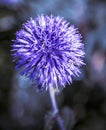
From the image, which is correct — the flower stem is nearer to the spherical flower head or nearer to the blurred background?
the spherical flower head

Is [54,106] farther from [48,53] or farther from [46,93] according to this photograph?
[46,93]

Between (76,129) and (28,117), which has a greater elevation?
(28,117)

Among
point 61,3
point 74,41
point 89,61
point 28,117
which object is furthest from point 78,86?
point 74,41

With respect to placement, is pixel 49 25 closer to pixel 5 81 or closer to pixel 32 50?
pixel 32 50

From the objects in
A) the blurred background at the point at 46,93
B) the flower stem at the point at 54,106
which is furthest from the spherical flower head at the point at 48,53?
the blurred background at the point at 46,93

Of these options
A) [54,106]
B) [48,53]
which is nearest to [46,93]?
[54,106]

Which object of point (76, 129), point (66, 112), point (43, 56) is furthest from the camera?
point (76, 129)
